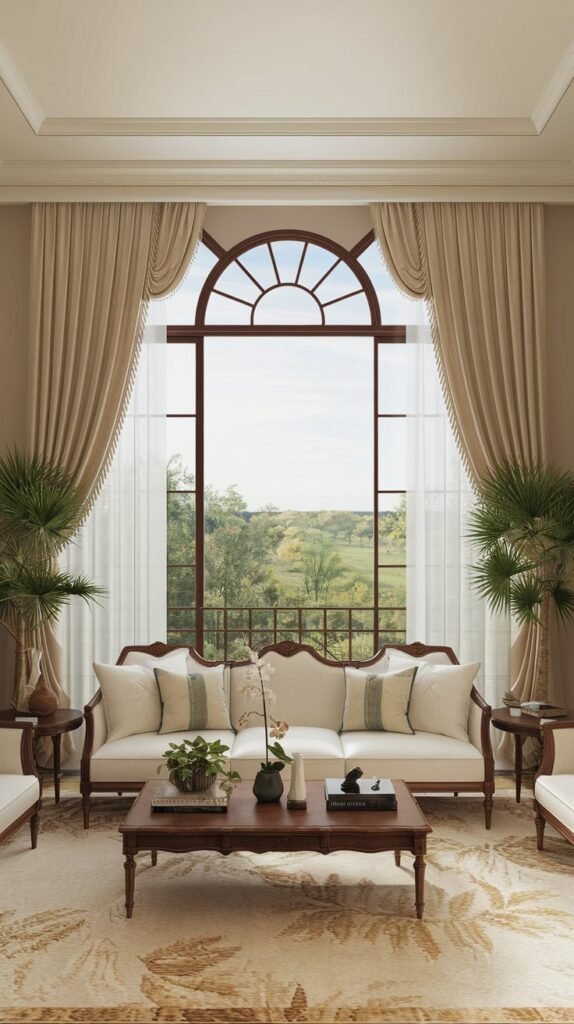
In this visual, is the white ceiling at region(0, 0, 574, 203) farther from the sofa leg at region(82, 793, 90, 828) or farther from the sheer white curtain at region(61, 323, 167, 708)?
the sofa leg at region(82, 793, 90, 828)

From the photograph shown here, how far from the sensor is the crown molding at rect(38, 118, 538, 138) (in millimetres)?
5332

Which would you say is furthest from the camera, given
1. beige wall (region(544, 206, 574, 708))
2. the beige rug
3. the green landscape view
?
the green landscape view

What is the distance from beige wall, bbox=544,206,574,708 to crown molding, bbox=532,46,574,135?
99cm

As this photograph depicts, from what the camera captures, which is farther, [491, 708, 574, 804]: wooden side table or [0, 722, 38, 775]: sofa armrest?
[491, 708, 574, 804]: wooden side table

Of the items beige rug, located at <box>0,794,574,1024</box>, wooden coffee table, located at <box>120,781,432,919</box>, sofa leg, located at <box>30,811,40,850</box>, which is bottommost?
beige rug, located at <box>0,794,574,1024</box>

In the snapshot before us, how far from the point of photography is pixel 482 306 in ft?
20.2

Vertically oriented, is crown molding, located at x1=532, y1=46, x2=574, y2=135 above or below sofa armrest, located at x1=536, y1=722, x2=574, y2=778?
above

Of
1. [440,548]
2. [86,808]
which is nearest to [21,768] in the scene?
[86,808]

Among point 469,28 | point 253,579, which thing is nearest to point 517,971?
point 469,28

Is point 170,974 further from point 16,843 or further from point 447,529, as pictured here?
point 447,529

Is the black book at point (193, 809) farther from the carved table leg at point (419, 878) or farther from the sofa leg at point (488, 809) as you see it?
the sofa leg at point (488, 809)

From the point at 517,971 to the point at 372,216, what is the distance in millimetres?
4848

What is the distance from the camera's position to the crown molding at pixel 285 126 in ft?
17.5

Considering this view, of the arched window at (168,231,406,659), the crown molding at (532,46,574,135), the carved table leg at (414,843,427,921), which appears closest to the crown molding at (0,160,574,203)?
the crown molding at (532,46,574,135)
